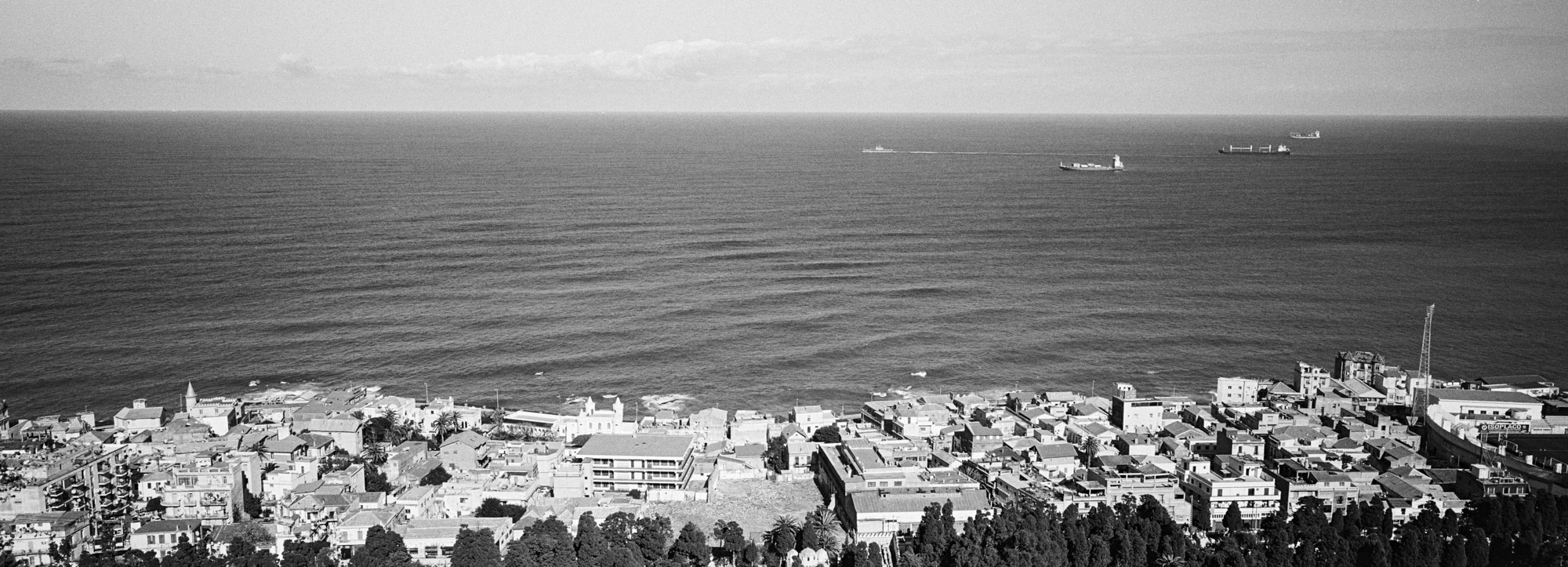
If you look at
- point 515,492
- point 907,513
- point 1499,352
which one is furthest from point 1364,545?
point 1499,352

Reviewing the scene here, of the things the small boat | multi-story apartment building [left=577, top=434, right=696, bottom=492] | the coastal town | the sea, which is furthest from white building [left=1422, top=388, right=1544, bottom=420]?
the small boat

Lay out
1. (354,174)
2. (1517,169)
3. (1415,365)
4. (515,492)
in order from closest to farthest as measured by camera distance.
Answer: (515,492) < (1415,365) < (354,174) < (1517,169)

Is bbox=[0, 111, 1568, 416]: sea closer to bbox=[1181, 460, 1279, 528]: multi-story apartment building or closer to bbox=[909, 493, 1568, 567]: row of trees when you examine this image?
bbox=[1181, 460, 1279, 528]: multi-story apartment building

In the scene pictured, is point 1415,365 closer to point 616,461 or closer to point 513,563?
point 616,461

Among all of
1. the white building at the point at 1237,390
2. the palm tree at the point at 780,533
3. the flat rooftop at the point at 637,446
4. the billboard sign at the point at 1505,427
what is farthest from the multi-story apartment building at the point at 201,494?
the billboard sign at the point at 1505,427

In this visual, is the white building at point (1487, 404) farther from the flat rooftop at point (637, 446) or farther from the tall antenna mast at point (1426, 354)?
the flat rooftop at point (637, 446)

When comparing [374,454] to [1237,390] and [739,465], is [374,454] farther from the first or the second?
[1237,390]
